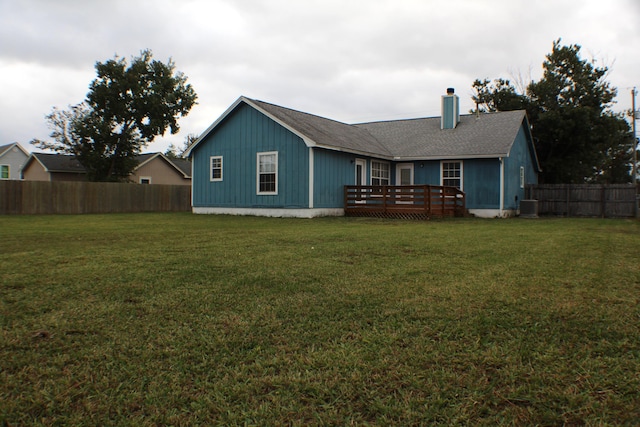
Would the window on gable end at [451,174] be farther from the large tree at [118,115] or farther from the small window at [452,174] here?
the large tree at [118,115]

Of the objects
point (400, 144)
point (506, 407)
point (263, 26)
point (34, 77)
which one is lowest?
point (506, 407)

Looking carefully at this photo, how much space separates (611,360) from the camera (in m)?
2.56

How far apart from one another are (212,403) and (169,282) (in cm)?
254

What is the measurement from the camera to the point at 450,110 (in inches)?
822

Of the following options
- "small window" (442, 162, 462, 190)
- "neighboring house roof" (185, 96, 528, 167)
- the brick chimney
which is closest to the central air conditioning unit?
"neighboring house roof" (185, 96, 528, 167)

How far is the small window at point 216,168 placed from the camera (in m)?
18.2

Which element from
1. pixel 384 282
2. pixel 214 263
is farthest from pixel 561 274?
pixel 214 263

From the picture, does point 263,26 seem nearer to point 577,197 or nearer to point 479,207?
point 479,207

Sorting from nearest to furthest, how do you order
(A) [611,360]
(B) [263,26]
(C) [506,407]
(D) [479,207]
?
(C) [506,407], (A) [611,360], (B) [263,26], (D) [479,207]

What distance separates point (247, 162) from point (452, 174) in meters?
8.46

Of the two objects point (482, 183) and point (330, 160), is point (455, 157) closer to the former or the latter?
point (482, 183)

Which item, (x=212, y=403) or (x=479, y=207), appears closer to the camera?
(x=212, y=403)

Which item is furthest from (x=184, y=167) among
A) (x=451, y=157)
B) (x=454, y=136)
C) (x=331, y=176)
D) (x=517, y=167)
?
(x=517, y=167)

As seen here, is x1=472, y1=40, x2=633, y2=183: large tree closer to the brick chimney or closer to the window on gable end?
the brick chimney
